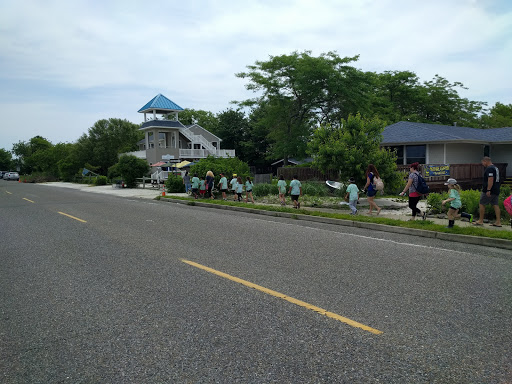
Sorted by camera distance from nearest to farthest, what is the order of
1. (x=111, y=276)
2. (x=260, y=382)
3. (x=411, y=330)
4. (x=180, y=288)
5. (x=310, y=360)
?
(x=260, y=382), (x=310, y=360), (x=411, y=330), (x=180, y=288), (x=111, y=276)

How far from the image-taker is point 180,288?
18.5ft

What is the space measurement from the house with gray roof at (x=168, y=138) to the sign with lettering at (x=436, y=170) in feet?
101

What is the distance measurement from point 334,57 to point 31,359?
112ft

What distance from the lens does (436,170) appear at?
80.0 feet

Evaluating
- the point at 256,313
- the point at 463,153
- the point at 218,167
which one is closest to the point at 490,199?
the point at 256,313

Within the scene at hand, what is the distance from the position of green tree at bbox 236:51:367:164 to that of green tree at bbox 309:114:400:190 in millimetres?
15501

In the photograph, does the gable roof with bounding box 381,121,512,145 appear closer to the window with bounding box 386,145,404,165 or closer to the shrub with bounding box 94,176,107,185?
the window with bounding box 386,145,404,165

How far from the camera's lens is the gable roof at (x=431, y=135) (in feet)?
88.3

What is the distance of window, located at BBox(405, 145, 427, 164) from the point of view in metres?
28.1

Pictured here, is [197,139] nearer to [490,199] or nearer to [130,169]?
[130,169]

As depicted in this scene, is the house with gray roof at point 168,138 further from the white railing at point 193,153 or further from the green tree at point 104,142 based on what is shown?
the green tree at point 104,142

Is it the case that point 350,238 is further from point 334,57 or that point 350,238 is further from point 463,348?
point 334,57

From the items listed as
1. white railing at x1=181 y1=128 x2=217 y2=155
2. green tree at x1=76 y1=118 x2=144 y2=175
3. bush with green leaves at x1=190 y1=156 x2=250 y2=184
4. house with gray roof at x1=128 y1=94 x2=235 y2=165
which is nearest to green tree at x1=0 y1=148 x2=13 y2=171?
green tree at x1=76 y1=118 x2=144 y2=175

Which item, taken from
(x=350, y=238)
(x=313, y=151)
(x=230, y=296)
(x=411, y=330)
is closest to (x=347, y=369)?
(x=411, y=330)
